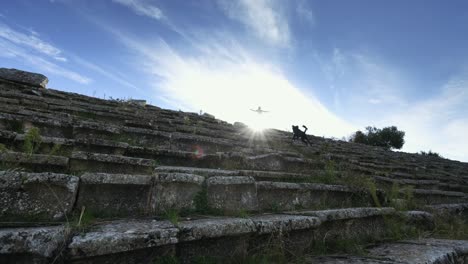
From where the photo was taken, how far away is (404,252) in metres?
1.86

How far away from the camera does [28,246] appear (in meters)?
1.03

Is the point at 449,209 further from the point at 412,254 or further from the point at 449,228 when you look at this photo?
the point at 412,254

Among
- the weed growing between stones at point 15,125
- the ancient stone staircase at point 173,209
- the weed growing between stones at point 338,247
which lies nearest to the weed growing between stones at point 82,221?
the ancient stone staircase at point 173,209

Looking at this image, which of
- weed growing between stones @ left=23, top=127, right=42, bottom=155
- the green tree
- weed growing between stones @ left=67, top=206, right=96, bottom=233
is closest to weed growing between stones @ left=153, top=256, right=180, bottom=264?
weed growing between stones @ left=67, top=206, right=96, bottom=233

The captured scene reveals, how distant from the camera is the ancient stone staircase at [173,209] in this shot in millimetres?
1195

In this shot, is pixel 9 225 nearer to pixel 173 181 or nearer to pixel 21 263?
pixel 21 263

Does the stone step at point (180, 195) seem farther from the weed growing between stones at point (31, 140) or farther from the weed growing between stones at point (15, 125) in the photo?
the weed growing between stones at point (15, 125)

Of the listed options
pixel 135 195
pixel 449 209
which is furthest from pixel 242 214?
pixel 449 209

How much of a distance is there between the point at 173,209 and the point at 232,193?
49 cm

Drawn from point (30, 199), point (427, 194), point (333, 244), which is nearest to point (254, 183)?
point (333, 244)

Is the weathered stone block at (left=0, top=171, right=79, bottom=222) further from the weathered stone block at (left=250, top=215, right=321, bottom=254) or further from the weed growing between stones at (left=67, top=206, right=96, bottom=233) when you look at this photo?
the weathered stone block at (left=250, top=215, right=321, bottom=254)

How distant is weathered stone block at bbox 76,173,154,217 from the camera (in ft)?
4.95

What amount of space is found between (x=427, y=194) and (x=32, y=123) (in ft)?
17.5

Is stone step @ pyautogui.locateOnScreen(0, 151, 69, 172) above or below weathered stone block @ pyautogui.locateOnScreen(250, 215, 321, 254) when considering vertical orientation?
above
